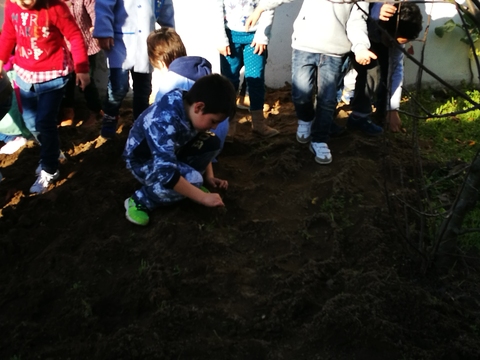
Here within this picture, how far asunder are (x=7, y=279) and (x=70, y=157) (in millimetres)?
1560

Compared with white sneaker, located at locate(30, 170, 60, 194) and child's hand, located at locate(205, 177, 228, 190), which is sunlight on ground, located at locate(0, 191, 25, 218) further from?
child's hand, located at locate(205, 177, 228, 190)

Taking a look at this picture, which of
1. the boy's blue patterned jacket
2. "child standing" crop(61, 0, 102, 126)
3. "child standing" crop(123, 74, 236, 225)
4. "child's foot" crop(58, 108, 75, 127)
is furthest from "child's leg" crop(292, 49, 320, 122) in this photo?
"child's foot" crop(58, 108, 75, 127)

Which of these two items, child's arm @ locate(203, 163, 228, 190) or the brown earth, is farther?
child's arm @ locate(203, 163, 228, 190)

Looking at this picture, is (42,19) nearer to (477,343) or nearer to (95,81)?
(95,81)

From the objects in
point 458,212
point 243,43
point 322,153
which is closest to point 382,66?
point 322,153

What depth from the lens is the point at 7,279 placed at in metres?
2.93

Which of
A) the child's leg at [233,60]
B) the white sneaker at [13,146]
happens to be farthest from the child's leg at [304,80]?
the white sneaker at [13,146]

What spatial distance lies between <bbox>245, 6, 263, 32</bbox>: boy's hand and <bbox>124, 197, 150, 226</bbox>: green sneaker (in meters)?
1.78

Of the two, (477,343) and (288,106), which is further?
(288,106)

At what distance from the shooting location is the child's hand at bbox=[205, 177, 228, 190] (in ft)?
12.1

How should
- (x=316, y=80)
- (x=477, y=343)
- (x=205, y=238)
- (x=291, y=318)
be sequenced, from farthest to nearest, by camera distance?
1. (x=316, y=80)
2. (x=205, y=238)
3. (x=291, y=318)
4. (x=477, y=343)

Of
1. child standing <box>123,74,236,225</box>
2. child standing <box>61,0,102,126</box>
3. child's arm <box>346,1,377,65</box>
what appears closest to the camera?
child standing <box>123,74,236,225</box>

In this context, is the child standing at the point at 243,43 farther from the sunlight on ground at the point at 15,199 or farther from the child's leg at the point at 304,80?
→ the sunlight on ground at the point at 15,199

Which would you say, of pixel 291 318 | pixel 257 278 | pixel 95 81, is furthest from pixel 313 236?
pixel 95 81
